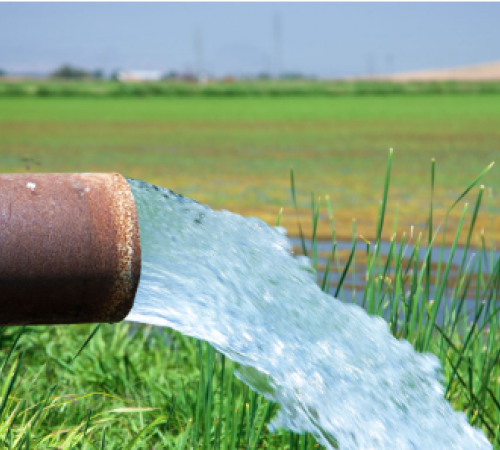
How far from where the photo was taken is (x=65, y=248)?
84 centimetres

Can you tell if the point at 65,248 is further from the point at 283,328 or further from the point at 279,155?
the point at 279,155

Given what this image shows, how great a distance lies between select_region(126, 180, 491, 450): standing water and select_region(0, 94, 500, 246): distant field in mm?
1009

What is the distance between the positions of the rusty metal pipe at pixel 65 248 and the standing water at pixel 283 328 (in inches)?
6.5

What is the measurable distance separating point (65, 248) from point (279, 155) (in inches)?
329

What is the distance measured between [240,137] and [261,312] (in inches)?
428

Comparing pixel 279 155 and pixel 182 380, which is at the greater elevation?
pixel 182 380

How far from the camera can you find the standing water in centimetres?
110

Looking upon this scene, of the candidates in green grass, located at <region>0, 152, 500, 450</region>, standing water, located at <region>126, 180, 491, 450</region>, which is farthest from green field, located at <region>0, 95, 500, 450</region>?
standing water, located at <region>126, 180, 491, 450</region>

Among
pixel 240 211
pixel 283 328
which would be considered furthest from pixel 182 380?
pixel 240 211

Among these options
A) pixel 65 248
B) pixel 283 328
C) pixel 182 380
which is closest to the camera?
pixel 65 248

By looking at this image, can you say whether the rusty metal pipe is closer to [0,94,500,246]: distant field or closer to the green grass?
the green grass

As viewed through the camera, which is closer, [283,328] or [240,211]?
[283,328]

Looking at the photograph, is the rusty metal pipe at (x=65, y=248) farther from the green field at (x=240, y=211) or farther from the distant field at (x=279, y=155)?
the distant field at (x=279, y=155)

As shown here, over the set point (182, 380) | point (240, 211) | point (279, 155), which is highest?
point (182, 380)
